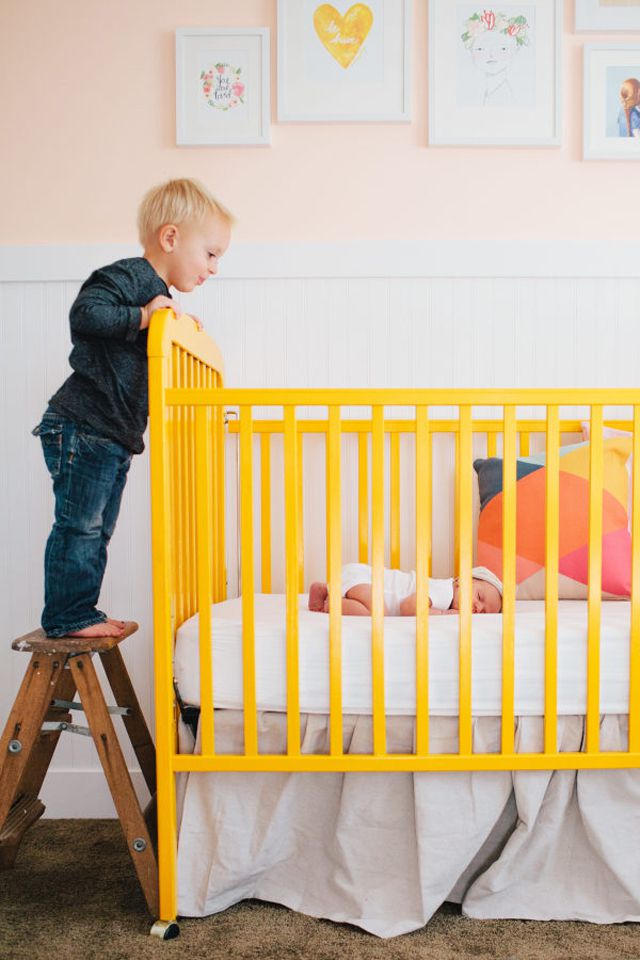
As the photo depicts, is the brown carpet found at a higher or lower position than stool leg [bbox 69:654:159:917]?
lower

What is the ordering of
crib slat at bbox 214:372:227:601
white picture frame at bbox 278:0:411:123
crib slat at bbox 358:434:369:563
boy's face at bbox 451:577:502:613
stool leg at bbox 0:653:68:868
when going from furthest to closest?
1. white picture frame at bbox 278:0:411:123
2. crib slat at bbox 358:434:369:563
3. crib slat at bbox 214:372:227:601
4. boy's face at bbox 451:577:502:613
5. stool leg at bbox 0:653:68:868

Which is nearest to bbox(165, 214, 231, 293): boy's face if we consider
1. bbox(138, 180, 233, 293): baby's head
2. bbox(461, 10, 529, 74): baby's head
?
bbox(138, 180, 233, 293): baby's head

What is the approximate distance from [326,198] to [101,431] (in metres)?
0.91

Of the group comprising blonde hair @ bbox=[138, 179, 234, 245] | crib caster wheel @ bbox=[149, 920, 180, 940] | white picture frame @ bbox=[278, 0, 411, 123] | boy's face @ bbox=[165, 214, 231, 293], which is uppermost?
white picture frame @ bbox=[278, 0, 411, 123]

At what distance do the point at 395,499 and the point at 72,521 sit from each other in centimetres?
78

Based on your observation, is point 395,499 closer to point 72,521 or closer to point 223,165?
point 72,521

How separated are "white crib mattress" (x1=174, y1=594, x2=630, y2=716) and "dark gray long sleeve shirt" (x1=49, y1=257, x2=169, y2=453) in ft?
1.26

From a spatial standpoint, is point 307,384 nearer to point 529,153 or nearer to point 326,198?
point 326,198

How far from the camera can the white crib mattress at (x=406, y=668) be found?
1.36 meters

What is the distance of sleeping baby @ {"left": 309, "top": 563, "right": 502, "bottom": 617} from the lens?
5.06ft

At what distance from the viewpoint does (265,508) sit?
6.36 feet

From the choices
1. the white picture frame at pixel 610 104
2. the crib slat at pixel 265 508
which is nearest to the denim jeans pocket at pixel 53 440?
the crib slat at pixel 265 508

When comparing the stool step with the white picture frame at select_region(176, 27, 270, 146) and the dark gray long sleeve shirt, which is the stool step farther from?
the white picture frame at select_region(176, 27, 270, 146)

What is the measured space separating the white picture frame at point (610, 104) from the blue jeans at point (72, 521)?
53.4 inches
